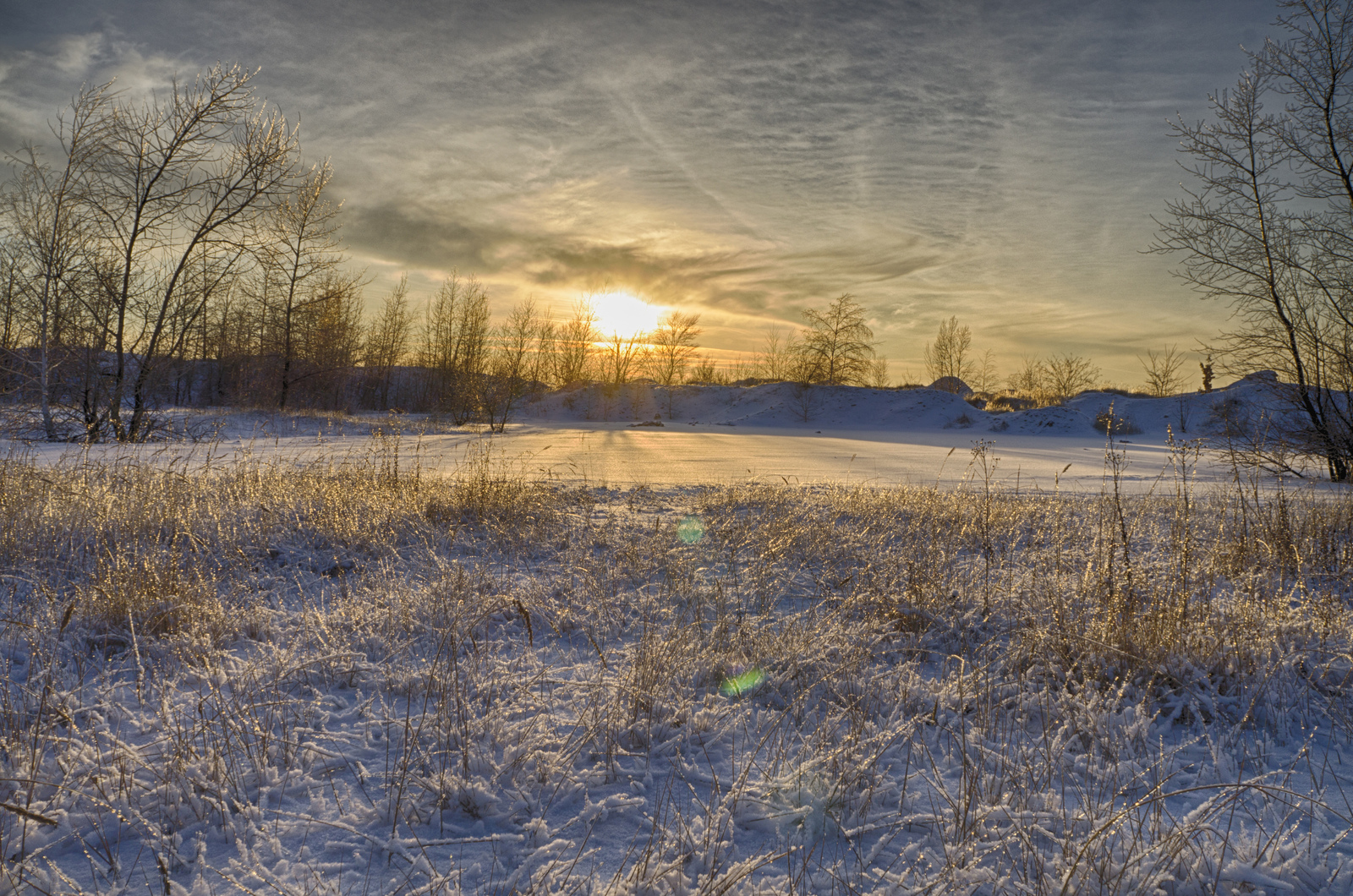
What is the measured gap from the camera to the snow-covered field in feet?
6.23

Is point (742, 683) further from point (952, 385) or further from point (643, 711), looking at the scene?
point (952, 385)

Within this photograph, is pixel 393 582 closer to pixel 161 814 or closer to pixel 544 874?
pixel 161 814

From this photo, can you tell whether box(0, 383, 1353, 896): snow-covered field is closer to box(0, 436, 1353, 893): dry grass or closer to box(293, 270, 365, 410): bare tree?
box(0, 436, 1353, 893): dry grass

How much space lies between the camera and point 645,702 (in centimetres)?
274

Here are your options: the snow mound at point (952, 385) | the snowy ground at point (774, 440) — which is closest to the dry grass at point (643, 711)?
the snowy ground at point (774, 440)

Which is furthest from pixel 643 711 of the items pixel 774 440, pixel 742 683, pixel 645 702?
pixel 774 440

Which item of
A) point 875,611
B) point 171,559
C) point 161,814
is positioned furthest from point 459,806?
point 171,559

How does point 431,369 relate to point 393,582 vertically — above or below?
above

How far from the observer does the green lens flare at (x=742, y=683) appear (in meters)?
3.07

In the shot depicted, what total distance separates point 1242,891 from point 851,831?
107 centimetres

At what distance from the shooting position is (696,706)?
286 centimetres

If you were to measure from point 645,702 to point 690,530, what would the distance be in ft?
11.3

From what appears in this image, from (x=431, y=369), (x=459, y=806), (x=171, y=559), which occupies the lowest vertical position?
(x=459, y=806)

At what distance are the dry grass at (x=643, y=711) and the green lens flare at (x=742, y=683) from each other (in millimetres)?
36
